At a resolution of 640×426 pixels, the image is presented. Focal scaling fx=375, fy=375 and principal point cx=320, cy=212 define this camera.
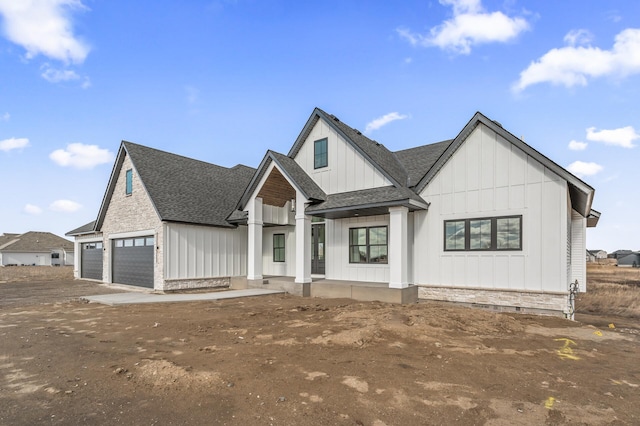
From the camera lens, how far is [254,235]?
17.3 meters

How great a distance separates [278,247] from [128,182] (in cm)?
894

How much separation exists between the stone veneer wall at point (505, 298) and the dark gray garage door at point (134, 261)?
13395 mm

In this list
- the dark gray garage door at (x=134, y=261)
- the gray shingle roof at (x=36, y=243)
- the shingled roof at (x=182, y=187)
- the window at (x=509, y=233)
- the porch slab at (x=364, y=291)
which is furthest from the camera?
the gray shingle roof at (x=36, y=243)

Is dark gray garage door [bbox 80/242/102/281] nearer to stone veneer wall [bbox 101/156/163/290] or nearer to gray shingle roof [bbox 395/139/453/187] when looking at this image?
stone veneer wall [bbox 101/156/163/290]

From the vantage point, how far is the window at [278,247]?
19.8 meters

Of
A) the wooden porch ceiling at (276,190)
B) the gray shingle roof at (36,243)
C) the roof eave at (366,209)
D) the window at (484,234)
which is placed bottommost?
the gray shingle roof at (36,243)

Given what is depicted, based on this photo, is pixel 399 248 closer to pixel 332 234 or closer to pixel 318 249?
pixel 332 234

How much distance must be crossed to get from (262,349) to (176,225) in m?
12.4

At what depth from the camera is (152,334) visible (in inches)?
346

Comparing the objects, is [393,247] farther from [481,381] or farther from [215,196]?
[215,196]

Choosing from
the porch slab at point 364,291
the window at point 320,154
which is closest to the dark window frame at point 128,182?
the window at point 320,154

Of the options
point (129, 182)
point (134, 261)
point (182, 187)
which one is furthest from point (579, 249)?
point (129, 182)

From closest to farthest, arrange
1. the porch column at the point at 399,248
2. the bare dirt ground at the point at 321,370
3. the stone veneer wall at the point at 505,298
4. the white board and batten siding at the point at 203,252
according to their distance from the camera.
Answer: the bare dirt ground at the point at 321,370
the stone veneer wall at the point at 505,298
the porch column at the point at 399,248
the white board and batten siding at the point at 203,252

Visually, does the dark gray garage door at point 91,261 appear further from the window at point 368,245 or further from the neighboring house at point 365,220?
the window at point 368,245
